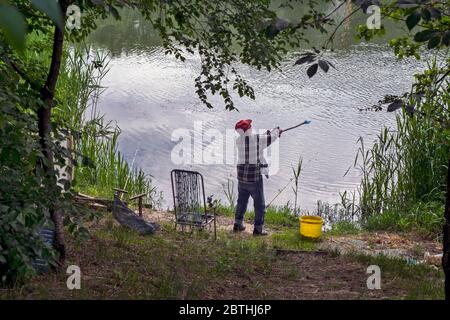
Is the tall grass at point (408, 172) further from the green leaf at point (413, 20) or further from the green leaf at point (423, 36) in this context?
the green leaf at point (413, 20)

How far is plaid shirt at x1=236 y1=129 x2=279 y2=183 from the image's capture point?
6910 millimetres

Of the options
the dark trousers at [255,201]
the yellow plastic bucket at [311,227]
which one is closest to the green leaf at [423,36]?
the yellow plastic bucket at [311,227]

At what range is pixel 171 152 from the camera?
10398 mm

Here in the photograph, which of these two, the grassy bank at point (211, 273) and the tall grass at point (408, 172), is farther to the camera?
the tall grass at point (408, 172)

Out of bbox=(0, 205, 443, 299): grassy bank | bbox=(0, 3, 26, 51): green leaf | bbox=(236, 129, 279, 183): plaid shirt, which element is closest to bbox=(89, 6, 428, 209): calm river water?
bbox=(236, 129, 279, 183): plaid shirt

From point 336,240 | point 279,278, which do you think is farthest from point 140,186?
point 279,278

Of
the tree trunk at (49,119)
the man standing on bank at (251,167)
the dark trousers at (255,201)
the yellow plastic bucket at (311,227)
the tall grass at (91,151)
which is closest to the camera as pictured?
the tree trunk at (49,119)

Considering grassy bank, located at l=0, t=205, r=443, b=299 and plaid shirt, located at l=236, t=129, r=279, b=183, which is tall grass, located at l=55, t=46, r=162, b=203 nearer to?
plaid shirt, located at l=236, t=129, r=279, b=183

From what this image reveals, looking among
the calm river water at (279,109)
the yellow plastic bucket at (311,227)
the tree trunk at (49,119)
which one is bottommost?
the yellow plastic bucket at (311,227)

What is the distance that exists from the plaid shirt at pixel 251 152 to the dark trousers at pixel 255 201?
7 centimetres

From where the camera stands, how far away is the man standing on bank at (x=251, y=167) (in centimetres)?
691

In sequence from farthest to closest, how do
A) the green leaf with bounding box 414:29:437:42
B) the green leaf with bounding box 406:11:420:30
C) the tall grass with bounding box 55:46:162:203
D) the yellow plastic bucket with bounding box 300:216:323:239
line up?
the tall grass with bounding box 55:46:162:203, the yellow plastic bucket with bounding box 300:216:323:239, the green leaf with bounding box 414:29:437:42, the green leaf with bounding box 406:11:420:30

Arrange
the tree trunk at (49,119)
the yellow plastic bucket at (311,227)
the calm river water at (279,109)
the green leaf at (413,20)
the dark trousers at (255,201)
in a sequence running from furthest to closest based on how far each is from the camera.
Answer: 1. the calm river water at (279,109)
2. the dark trousers at (255,201)
3. the yellow plastic bucket at (311,227)
4. the tree trunk at (49,119)
5. the green leaf at (413,20)
